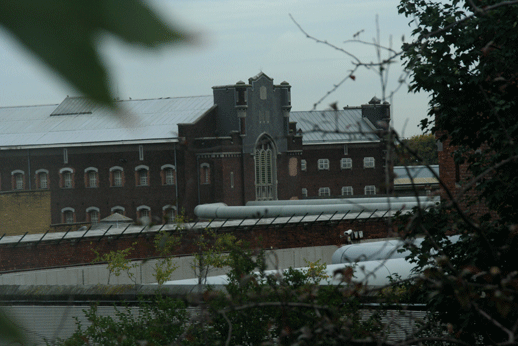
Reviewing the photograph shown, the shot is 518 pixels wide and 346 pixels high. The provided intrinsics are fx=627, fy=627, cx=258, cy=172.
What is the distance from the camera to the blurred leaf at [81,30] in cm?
39

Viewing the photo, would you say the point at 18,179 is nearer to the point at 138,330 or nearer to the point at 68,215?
the point at 68,215

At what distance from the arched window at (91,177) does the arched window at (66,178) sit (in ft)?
3.07

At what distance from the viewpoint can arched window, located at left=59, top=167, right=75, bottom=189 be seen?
42.5m

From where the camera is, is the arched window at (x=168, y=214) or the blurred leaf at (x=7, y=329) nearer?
the blurred leaf at (x=7, y=329)

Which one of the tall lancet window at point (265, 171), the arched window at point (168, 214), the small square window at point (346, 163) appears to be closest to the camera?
the arched window at point (168, 214)

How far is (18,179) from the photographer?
41.9 meters

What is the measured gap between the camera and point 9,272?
73.6 feet

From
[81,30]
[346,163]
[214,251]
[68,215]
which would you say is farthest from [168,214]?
[346,163]

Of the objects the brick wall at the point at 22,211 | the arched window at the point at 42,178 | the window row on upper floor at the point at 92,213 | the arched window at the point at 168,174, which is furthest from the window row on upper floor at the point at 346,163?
the brick wall at the point at 22,211

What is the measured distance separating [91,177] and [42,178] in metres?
3.32

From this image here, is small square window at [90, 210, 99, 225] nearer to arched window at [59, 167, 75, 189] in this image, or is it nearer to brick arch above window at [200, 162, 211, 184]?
arched window at [59, 167, 75, 189]

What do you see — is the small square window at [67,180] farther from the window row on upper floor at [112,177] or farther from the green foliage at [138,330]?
the green foliage at [138,330]

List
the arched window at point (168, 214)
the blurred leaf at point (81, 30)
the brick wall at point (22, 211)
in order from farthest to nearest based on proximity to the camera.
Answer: the brick wall at point (22, 211) → the arched window at point (168, 214) → the blurred leaf at point (81, 30)

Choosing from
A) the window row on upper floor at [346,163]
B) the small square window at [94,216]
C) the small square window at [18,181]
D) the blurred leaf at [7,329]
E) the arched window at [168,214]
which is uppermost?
the window row on upper floor at [346,163]
